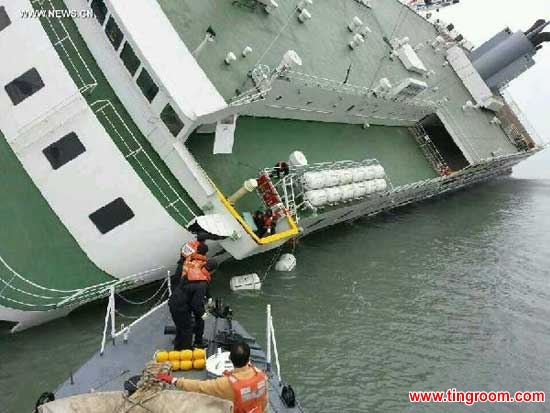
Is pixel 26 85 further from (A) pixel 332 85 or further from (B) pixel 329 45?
(B) pixel 329 45

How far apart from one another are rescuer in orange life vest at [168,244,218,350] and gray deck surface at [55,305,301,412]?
518 mm

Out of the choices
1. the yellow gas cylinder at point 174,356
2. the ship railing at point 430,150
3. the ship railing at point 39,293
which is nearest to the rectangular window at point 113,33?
the ship railing at point 39,293

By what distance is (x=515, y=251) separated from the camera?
22375mm

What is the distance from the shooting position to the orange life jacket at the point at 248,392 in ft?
19.0

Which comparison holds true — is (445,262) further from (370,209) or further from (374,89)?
(374,89)

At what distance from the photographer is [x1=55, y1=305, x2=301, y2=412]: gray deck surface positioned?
7.98 m

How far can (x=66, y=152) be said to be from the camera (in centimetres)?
1290

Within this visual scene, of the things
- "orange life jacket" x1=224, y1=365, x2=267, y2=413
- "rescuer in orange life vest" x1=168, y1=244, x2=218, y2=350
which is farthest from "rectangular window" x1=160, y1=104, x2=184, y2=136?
"orange life jacket" x1=224, y1=365, x2=267, y2=413

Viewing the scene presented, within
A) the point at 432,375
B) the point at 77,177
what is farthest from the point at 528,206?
the point at 77,177

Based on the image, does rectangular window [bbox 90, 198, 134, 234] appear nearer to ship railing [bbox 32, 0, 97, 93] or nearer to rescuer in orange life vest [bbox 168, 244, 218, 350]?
ship railing [bbox 32, 0, 97, 93]

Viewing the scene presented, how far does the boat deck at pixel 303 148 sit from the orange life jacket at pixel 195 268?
618 cm

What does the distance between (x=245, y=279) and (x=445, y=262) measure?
29.7 ft

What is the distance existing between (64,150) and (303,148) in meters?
8.76

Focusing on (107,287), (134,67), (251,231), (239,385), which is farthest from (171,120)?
(239,385)
